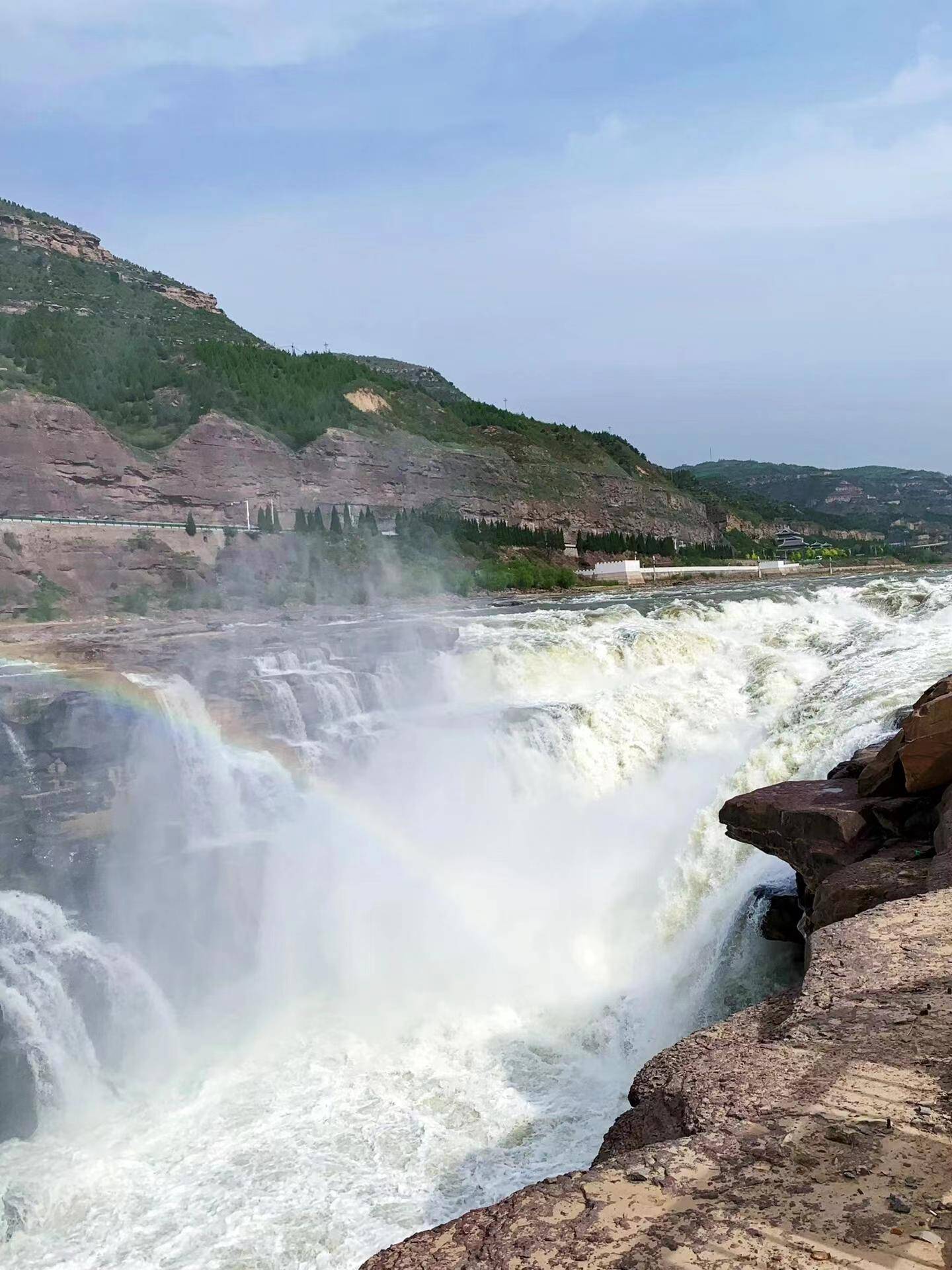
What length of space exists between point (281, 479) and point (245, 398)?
16168mm

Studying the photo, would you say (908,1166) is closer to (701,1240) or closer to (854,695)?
(701,1240)

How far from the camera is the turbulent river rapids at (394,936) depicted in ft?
25.9

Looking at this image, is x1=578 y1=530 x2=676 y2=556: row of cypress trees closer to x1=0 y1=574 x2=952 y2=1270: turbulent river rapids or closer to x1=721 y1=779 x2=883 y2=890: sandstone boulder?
x1=0 y1=574 x2=952 y2=1270: turbulent river rapids

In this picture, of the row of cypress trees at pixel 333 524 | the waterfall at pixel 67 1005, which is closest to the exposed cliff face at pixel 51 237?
the row of cypress trees at pixel 333 524

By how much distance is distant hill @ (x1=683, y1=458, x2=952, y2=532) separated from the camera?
13838 centimetres

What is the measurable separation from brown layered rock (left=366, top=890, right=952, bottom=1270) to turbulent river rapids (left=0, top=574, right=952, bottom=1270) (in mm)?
3560

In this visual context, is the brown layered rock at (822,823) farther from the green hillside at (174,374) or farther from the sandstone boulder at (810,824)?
the green hillside at (174,374)

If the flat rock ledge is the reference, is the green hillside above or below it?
above

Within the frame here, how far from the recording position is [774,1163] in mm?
3582

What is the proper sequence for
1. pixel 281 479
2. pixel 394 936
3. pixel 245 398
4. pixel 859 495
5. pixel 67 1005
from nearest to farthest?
pixel 67 1005
pixel 394 936
pixel 281 479
pixel 245 398
pixel 859 495

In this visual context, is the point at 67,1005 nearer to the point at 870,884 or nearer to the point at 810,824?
the point at 810,824

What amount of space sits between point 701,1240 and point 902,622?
1935 centimetres

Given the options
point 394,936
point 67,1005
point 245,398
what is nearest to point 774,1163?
point 67,1005

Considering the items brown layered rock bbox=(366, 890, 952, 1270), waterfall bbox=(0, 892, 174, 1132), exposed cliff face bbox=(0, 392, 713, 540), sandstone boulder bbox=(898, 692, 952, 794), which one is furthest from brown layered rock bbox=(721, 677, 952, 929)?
exposed cliff face bbox=(0, 392, 713, 540)
